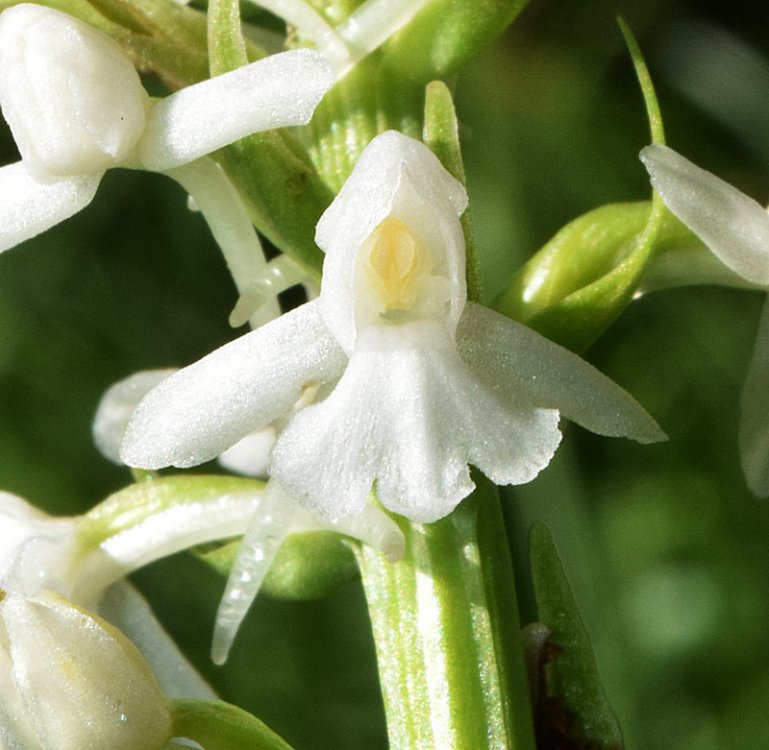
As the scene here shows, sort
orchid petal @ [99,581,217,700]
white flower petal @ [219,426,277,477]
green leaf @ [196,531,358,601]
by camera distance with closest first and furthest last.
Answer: green leaf @ [196,531,358,601], orchid petal @ [99,581,217,700], white flower petal @ [219,426,277,477]

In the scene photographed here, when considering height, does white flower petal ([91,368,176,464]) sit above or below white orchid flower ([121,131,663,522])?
below

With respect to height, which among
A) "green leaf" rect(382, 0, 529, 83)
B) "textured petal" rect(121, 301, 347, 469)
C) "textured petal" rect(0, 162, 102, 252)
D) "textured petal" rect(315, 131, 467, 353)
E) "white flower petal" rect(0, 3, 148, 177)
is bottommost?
"textured petal" rect(121, 301, 347, 469)

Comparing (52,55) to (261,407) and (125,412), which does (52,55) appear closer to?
(261,407)

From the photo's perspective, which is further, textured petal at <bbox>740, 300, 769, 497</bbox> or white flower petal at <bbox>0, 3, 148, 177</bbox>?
textured petal at <bbox>740, 300, 769, 497</bbox>

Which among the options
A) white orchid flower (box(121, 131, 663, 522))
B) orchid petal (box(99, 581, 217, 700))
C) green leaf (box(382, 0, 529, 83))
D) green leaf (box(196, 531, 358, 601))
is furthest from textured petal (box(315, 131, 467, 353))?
orchid petal (box(99, 581, 217, 700))

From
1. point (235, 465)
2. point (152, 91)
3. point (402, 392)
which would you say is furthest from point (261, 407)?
point (152, 91)

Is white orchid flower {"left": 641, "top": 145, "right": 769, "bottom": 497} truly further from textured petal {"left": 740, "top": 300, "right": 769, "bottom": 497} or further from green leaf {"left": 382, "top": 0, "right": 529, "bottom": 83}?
green leaf {"left": 382, "top": 0, "right": 529, "bottom": 83}

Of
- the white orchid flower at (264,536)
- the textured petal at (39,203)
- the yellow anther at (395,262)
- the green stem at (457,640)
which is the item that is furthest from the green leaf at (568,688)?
the textured petal at (39,203)
